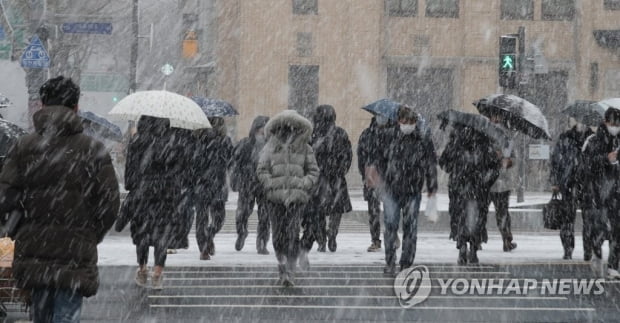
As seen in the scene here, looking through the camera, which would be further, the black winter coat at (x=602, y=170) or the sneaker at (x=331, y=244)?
the sneaker at (x=331, y=244)

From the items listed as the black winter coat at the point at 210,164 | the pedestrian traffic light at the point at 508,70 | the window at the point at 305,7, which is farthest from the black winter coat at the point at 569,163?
the window at the point at 305,7

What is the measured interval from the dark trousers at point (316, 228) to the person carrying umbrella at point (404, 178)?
120cm

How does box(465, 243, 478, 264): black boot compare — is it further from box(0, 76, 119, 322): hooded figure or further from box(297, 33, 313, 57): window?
box(297, 33, 313, 57): window

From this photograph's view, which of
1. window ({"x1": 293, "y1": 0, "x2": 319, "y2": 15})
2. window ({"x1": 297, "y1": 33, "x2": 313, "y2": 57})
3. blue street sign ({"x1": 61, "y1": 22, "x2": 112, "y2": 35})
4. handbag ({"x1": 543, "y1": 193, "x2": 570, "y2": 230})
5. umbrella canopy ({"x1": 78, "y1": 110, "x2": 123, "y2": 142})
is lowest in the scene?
handbag ({"x1": 543, "y1": 193, "x2": 570, "y2": 230})

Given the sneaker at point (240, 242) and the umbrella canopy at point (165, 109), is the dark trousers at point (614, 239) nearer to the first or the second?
the umbrella canopy at point (165, 109)

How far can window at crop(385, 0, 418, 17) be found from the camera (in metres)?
35.2

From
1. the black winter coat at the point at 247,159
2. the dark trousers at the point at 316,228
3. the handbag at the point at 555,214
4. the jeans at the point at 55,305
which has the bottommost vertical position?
the dark trousers at the point at 316,228

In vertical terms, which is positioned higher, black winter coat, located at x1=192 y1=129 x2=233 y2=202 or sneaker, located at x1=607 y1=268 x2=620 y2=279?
black winter coat, located at x1=192 y1=129 x2=233 y2=202

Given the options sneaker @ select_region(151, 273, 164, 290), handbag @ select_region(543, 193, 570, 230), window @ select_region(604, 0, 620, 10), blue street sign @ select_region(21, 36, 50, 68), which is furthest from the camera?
window @ select_region(604, 0, 620, 10)

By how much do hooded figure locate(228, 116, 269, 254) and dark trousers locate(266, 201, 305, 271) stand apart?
291 centimetres

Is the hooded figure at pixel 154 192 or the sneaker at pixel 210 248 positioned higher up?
the hooded figure at pixel 154 192

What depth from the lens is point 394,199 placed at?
36.9 ft

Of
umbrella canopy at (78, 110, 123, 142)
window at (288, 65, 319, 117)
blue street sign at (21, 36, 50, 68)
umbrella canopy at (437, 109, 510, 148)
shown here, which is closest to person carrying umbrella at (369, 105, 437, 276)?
umbrella canopy at (437, 109, 510, 148)

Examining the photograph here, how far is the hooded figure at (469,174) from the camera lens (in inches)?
480
